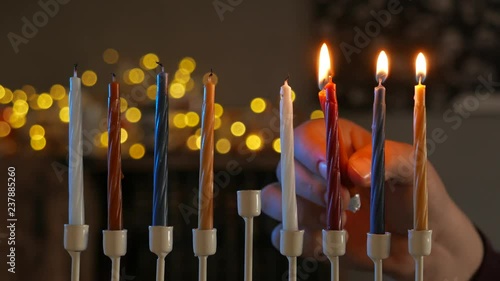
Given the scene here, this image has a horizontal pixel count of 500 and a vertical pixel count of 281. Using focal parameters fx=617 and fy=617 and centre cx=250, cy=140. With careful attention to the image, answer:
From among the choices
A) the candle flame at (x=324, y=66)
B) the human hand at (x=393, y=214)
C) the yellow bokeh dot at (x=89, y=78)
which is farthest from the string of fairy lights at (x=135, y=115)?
the candle flame at (x=324, y=66)

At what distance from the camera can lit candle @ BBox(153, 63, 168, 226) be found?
0.62 m

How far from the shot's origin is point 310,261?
4.45 feet

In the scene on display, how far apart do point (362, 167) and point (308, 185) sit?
274mm

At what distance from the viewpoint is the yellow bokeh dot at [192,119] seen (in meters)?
1.40

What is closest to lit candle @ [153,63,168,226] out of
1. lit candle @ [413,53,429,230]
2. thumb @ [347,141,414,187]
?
lit candle @ [413,53,429,230]

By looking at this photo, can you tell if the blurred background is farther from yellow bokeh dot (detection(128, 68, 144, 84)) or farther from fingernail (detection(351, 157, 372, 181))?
fingernail (detection(351, 157, 372, 181))

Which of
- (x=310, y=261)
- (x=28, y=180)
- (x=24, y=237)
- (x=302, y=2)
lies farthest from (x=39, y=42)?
(x=310, y=261)

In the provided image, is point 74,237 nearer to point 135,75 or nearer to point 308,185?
point 308,185

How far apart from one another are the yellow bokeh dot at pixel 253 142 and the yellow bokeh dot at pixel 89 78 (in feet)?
1.24

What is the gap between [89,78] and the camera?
1.41 metres

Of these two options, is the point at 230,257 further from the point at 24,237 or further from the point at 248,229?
the point at 248,229

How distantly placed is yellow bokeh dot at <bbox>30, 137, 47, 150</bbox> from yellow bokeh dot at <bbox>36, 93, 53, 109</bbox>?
8 cm

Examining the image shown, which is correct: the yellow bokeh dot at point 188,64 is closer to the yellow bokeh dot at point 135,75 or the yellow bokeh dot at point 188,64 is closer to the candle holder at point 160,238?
the yellow bokeh dot at point 135,75

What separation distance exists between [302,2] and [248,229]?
81 cm
